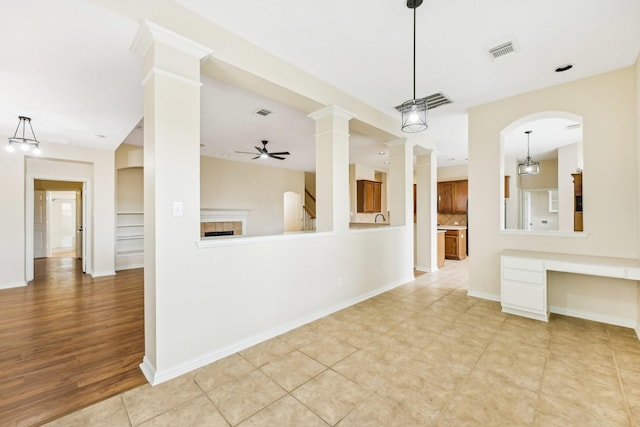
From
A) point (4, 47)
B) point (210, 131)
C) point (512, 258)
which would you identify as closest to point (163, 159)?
point (4, 47)

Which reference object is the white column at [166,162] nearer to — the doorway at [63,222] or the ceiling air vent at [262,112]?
the ceiling air vent at [262,112]

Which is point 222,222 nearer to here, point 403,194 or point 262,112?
point 262,112

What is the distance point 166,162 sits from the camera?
7.05 ft

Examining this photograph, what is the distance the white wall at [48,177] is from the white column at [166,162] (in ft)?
15.3

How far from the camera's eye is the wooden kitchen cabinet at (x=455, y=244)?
7535 millimetres

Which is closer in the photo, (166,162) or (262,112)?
(166,162)

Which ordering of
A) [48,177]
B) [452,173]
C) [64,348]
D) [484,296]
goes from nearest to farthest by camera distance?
[64,348] < [484,296] < [48,177] < [452,173]

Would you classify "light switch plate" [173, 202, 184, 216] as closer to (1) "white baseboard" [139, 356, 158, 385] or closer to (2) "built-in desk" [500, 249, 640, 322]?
(1) "white baseboard" [139, 356, 158, 385]

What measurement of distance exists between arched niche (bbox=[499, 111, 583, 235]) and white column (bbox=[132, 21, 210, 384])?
4.08m

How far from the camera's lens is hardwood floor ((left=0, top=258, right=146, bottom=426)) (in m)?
1.99

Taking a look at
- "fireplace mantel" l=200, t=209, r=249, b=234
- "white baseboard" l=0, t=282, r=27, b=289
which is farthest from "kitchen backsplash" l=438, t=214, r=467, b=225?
"white baseboard" l=0, t=282, r=27, b=289

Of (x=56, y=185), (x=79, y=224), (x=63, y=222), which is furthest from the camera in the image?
(x=63, y=222)

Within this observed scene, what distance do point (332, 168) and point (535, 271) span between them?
2.76 m

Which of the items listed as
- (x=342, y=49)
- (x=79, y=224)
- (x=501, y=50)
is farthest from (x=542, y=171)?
(x=79, y=224)
